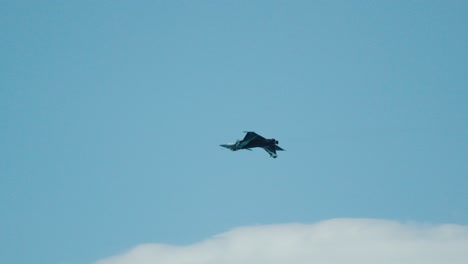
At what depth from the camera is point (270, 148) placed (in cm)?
14650

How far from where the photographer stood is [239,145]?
491 feet

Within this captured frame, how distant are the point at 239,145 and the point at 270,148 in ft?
21.2
